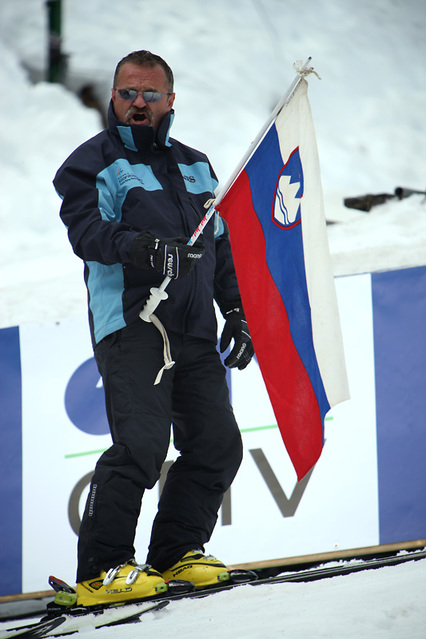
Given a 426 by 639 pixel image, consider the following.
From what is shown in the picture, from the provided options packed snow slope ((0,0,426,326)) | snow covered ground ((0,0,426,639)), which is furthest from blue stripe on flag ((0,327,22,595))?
packed snow slope ((0,0,426,326))

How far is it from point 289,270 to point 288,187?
25 cm

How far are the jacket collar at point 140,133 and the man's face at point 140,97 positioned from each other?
0.10 feet

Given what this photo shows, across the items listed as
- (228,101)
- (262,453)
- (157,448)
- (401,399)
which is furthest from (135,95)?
(228,101)

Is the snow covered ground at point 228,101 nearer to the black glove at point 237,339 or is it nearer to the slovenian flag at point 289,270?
the black glove at point 237,339

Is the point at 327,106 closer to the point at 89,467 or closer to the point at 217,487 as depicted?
the point at 89,467

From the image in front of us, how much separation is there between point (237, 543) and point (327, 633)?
6.18ft

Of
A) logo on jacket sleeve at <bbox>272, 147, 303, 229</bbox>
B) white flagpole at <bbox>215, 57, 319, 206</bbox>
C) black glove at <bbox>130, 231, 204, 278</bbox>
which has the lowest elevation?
black glove at <bbox>130, 231, 204, 278</bbox>

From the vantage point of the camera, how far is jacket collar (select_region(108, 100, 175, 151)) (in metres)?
2.38

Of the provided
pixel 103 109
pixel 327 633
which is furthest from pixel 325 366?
pixel 103 109

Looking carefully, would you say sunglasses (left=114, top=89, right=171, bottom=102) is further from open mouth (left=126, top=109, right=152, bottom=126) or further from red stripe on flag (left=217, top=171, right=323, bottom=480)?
red stripe on flag (left=217, top=171, right=323, bottom=480)

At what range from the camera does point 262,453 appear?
349 centimetres

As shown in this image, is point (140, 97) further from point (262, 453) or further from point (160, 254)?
point (262, 453)

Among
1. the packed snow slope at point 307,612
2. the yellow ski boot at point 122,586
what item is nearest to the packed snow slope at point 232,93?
the yellow ski boot at point 122,586

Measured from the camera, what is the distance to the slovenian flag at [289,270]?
237cm
